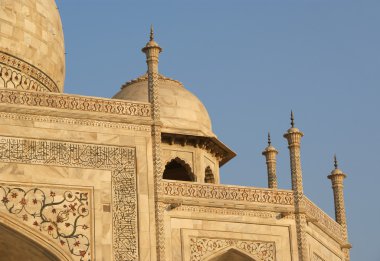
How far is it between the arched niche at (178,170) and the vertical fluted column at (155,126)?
317 centimetres

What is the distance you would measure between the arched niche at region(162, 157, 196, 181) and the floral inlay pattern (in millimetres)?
4139

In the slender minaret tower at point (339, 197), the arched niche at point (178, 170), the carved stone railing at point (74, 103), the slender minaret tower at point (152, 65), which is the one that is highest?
the slender minaret tower at point (152, 65)

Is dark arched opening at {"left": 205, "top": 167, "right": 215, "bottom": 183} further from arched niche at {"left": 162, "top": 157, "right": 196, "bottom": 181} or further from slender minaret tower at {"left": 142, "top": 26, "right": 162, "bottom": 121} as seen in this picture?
slender minaret tower at {"left": 142, "top": 26, "right": 162, "bottom": 121}

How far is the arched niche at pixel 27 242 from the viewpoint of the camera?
43.7ft

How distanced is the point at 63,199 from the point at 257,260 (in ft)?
9.04

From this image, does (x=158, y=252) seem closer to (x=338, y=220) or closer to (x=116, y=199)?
(x=116, y=199)

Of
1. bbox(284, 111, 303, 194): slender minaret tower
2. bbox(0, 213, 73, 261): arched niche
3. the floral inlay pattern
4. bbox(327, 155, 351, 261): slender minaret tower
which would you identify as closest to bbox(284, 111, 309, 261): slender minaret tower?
bbox(284, 111, 303, 194): slender minaret tower

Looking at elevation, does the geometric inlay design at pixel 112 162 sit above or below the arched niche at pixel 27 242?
above

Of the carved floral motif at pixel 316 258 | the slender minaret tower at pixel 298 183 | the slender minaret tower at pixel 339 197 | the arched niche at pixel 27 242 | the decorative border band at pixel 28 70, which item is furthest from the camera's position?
the slender minaret tower at pixel 339 197

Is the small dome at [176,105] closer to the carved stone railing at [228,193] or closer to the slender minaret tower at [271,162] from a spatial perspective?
the slender minaret tower at [271,162]

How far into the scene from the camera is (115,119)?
14.3m

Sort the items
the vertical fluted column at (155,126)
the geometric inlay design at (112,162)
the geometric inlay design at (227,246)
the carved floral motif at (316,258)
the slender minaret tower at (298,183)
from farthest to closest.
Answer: the carved floral motif at (316,258) < the slender minaret tower at (298,183) < the geometric inlay design at (227,246) < the vertical fluted column at (155,126) < the geometric inlay design at (112,162)

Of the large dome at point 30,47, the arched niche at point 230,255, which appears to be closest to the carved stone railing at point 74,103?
the large dome at point 30,47

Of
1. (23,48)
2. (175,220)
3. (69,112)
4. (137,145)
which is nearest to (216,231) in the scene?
(175,220)
